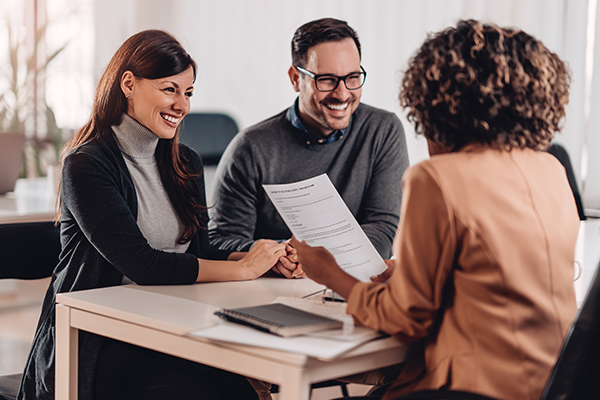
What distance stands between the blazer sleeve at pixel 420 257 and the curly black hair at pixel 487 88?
120mm

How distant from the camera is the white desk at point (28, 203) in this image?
2.62 metres

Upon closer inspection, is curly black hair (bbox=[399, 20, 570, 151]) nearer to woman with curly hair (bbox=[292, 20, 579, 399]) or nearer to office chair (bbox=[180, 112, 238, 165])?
woman with curly hair (bbox=[292, 20, 579, 399])

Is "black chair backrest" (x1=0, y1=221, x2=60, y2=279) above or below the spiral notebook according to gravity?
below

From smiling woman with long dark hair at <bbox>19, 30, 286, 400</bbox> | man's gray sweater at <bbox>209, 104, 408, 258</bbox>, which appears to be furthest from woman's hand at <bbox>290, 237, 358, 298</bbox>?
man's gray sweater at <bbox>209, 104, 408, 258</bbox>

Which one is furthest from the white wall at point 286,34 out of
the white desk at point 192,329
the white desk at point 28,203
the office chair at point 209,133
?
the white desk at point 192,329

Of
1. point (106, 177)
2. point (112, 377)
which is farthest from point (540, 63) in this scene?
point (112, 377)

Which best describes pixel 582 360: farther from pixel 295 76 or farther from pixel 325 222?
pixel 295 76

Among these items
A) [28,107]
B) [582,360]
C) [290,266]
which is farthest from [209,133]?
[582,360]

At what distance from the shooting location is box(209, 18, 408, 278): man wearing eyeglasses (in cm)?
211

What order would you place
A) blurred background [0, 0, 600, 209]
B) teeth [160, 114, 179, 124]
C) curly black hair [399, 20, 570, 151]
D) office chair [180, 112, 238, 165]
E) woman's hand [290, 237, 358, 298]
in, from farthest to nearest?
office chair [180, 112, 238, 165], blurred background [0, 0, 600, 209], teeth [160, 114, 179, 124], woman's hand [290, 237, 358, 298], curly black hair [399, 20, 570, 151]

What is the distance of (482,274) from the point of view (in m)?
1.05

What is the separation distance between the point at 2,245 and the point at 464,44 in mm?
1218

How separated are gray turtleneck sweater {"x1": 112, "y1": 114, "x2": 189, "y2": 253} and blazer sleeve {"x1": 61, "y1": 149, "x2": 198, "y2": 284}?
0.50ft

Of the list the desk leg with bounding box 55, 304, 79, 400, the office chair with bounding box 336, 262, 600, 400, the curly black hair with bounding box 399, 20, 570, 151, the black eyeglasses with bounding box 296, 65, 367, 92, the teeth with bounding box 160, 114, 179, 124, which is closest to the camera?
the office chair with bounding box 336, 262, 600, 400
